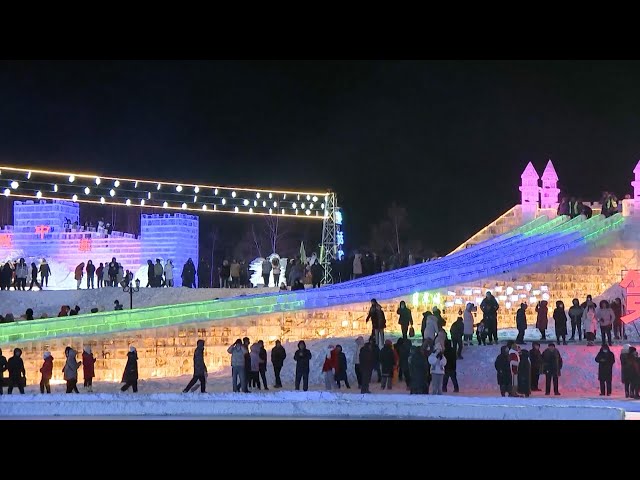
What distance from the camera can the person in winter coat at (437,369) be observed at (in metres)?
19.3

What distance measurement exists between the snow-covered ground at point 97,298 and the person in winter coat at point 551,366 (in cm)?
1077

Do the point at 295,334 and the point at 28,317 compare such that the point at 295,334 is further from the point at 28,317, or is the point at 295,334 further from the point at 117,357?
the point at 28,317

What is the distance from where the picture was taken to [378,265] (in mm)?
30281

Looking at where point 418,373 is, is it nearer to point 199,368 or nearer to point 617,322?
point 199,368

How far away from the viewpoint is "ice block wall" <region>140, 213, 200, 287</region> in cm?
3466

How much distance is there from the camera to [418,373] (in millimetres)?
19250

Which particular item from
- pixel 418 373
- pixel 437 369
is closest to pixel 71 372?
pixel 418 373

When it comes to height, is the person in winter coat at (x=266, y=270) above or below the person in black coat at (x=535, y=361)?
above

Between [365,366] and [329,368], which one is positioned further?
[329,368]

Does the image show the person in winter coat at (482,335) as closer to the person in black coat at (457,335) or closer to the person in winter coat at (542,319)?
the person in black coat at (457,335)

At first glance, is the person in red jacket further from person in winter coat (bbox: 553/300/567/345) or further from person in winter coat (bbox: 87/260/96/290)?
person in winter coat (bbox: 87/260/96/290)

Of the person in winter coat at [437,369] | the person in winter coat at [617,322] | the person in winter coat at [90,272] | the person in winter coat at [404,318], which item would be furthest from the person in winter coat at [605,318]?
the person in winter coat at [90,272]

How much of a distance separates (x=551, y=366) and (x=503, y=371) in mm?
1016
